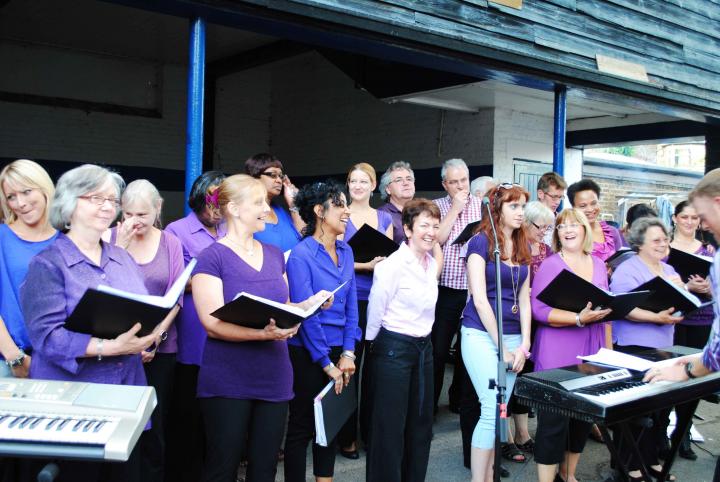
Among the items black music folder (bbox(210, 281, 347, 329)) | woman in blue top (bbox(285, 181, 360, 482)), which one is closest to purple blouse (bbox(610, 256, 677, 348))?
woman in blue top (bbox(285, 181, 360, 482))

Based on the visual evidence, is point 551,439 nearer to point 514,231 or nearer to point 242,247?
point 514,231

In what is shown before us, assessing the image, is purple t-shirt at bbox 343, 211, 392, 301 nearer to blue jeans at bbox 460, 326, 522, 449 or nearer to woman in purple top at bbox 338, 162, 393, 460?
woman in purple top at bbox 338, 162, 393, 460

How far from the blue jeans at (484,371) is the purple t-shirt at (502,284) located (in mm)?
52

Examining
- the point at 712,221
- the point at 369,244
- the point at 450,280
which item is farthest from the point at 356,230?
the point at 712,221

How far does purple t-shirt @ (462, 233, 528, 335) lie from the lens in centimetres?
404

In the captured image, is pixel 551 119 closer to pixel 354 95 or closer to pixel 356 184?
pixel 354 95

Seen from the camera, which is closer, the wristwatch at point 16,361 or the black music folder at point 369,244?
the wristwatch at point 16,361

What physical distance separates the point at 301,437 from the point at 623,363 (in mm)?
1728

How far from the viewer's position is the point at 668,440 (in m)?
5.11

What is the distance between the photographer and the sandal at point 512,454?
4758 mm

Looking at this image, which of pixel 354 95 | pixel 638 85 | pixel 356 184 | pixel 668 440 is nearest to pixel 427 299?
pixel 356 184

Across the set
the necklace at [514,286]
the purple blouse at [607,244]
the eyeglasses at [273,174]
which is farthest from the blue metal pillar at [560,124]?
the eyeglasses at [273,174]

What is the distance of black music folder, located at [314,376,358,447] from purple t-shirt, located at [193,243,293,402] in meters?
0.21

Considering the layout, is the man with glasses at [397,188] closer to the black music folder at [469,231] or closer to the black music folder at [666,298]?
the black music folder at [469,231]
